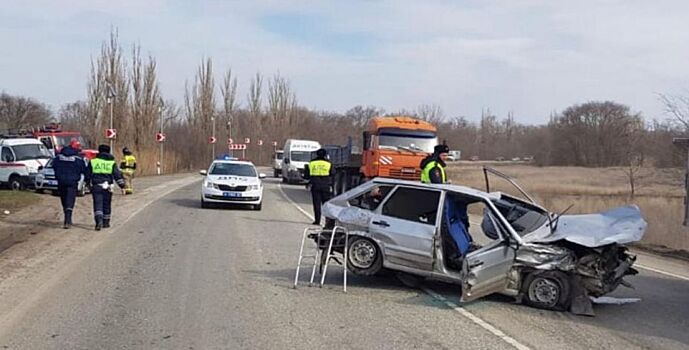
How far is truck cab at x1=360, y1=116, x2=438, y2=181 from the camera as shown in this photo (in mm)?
26984

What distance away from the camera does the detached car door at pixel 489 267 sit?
9.41 m

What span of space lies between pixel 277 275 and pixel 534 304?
12.1 ft

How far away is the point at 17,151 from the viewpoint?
3141 centimetres

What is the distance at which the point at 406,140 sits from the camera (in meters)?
27.7

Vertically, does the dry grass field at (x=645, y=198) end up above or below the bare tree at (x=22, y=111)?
below

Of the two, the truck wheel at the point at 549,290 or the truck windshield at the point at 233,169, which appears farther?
the truck windshield at the point at 233,169

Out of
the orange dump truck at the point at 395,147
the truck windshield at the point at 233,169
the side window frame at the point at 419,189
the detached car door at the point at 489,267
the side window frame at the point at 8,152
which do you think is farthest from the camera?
the side window frame at the point at 8,152

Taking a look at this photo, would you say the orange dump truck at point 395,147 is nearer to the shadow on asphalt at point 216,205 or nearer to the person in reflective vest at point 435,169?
the shadow on asphalt at point 216,205

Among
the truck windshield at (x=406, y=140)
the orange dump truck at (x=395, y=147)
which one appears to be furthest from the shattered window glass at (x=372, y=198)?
→ the truck windshield at (x=406, y=140)

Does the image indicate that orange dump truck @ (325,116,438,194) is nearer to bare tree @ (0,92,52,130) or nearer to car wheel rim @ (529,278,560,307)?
car wheel rim @ (529,278,560,307)

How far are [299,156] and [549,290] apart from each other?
3827cm

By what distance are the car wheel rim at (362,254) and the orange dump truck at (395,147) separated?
15.9 meters

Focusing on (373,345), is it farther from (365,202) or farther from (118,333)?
(365,202)

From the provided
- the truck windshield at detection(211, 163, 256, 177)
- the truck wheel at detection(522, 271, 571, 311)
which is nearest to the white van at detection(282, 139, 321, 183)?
the truck windshield at detection(211, 163, 256, 177)
